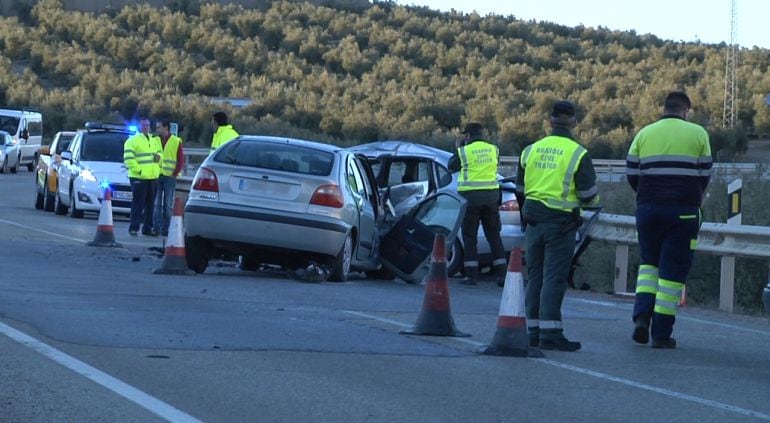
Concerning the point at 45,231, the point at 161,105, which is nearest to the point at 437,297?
the point at 45,231

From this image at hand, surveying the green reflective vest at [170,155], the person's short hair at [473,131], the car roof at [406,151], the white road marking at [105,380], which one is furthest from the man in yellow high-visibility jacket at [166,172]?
the white road marking at [105,380]

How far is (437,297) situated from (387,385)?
94.5 inches

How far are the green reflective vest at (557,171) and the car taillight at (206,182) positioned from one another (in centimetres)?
490

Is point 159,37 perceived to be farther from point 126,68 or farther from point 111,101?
point 111,101

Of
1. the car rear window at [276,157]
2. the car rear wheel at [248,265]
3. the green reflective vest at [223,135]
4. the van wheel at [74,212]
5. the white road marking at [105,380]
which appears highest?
the green reflective vest at [223,135]

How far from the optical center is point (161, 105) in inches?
2149

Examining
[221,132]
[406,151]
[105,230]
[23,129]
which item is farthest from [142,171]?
[23,129]

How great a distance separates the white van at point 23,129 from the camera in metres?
49.7

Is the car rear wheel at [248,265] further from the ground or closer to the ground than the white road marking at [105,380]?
further from the ground

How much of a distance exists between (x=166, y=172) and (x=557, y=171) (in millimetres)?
12697

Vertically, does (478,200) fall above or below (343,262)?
above

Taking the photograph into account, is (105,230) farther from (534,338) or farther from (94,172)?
(534,338)

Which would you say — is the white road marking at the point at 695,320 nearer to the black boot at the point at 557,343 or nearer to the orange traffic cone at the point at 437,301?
the black boot at the point at 557,343

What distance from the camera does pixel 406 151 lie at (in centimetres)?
2028
